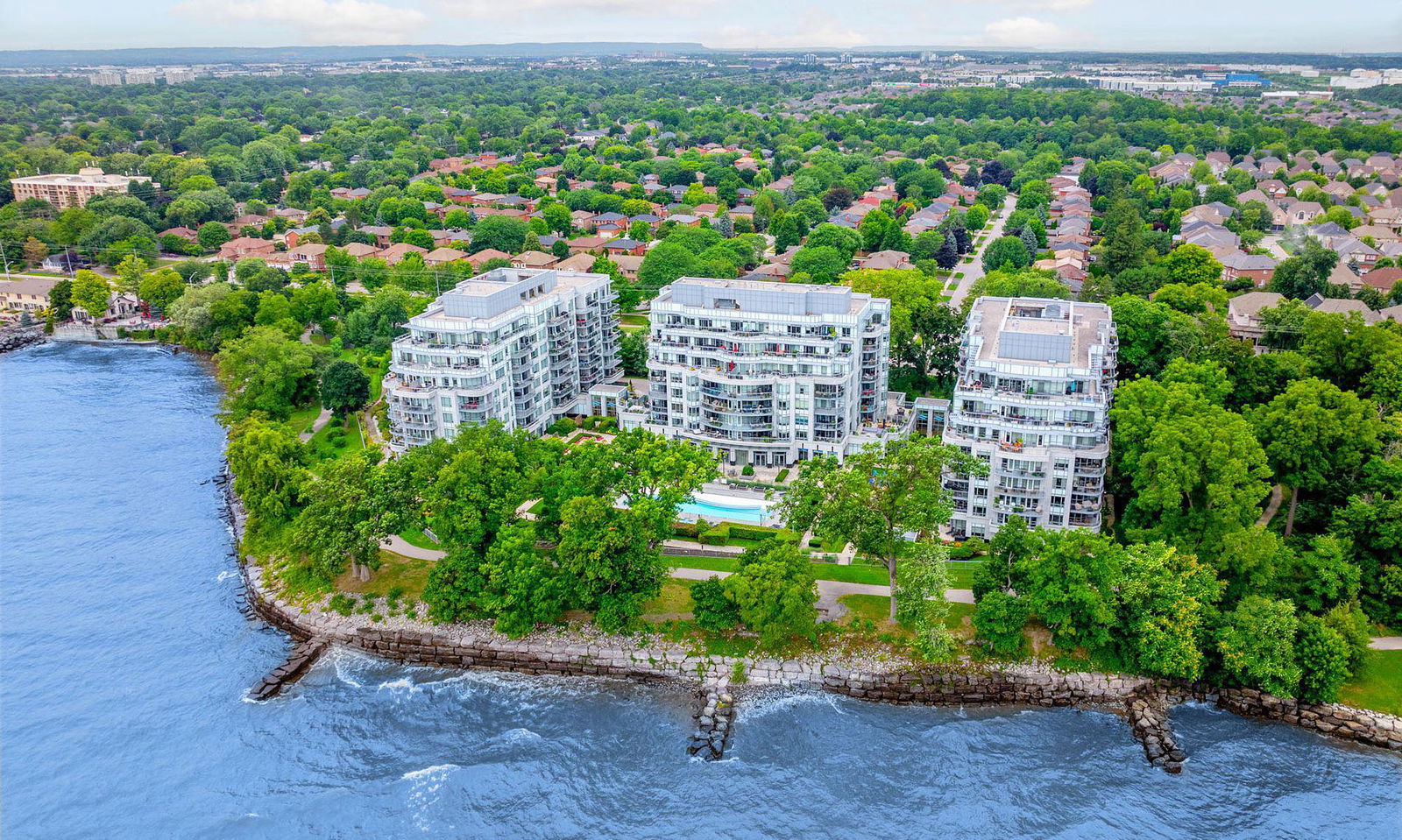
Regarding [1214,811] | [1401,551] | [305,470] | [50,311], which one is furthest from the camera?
[50,311]

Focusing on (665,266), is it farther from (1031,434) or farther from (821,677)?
(821,677)

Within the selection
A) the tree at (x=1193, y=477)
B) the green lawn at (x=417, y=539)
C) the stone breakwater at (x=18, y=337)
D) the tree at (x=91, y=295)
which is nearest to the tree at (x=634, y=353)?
the green lawn at (x=417, y=539)

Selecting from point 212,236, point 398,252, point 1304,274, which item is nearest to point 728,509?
point 1304,274

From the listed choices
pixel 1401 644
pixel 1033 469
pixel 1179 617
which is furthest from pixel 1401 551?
pixel 1033 469

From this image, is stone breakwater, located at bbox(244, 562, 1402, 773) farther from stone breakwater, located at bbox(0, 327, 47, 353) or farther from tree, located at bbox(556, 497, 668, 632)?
stone breakwater, located at bbox(0, 327, 47, 353)

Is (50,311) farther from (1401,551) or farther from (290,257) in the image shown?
(1401,551)

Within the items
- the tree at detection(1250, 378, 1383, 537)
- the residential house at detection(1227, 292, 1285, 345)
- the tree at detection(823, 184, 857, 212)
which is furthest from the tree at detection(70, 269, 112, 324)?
the residential house at detection(1227, 292, 1285, 345)
